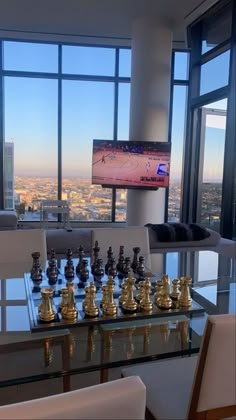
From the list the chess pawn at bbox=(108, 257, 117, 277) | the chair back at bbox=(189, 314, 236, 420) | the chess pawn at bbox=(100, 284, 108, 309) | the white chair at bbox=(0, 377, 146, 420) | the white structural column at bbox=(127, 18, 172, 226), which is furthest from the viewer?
the white structural column at bbox=(127, 18, 172, 226)

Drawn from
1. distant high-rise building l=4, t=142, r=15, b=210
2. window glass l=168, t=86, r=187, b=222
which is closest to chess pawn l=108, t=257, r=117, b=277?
window glass l=168, t=86, r=187, b=222

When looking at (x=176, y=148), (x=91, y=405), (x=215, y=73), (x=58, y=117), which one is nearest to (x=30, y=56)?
(x=58, y=117)

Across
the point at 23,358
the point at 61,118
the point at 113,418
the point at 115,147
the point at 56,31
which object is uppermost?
the point at 56,31

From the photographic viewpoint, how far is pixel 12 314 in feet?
5.54

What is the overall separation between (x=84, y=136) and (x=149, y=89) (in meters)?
2.15

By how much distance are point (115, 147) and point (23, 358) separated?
197 inches

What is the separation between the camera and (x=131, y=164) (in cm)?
616

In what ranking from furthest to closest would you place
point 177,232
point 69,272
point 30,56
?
1. point 30,56
2. point 177,232
3. point 69,272

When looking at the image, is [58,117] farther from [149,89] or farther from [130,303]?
[130,303]

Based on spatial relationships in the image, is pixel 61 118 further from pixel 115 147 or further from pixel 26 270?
pixel 26 270

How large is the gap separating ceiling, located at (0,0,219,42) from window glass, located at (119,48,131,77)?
0.98 meters

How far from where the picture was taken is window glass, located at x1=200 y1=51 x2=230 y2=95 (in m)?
5.18

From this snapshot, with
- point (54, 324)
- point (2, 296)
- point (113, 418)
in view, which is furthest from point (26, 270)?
point (113, 418)

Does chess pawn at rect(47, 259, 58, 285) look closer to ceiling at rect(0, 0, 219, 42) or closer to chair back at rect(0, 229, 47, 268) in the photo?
chair back at rect(0, 229, 47, 268)
